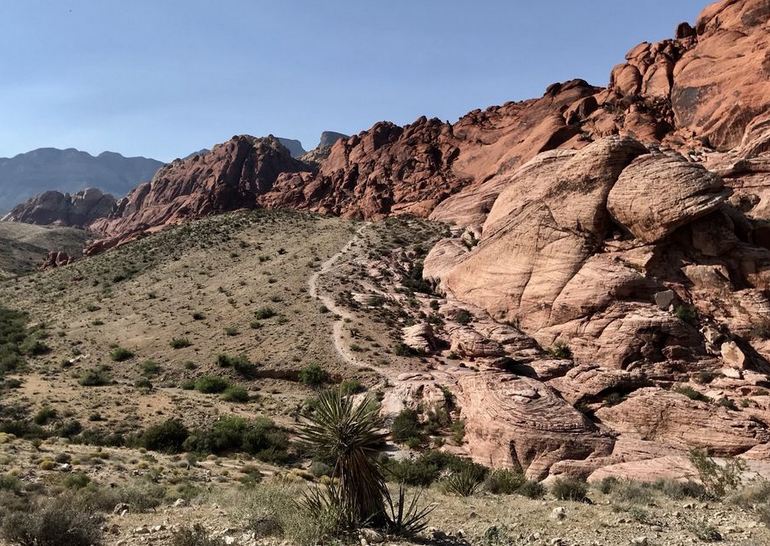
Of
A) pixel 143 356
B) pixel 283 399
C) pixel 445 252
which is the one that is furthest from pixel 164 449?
pixel 445 252

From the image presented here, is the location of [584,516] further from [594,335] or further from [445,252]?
[445,252]

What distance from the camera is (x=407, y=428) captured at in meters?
25.4

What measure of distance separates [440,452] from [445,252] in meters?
24.6

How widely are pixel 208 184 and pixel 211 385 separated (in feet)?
281

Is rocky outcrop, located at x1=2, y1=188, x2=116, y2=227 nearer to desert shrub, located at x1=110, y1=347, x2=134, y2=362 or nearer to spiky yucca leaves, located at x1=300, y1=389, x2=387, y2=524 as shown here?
desert shrub, located at x1=110, y1=347, x2=134, y2=362

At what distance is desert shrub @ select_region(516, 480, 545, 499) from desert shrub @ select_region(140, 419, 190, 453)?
46.7 ft

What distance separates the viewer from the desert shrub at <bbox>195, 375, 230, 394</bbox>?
3086 cm

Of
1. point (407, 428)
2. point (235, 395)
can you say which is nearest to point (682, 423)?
point (407, 428)

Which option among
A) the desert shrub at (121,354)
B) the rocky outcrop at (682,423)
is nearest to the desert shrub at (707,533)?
the rocky outcrop at (682,423)

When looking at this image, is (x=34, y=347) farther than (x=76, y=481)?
Yes

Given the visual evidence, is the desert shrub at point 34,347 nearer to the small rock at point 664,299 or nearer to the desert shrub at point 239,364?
the desert shrub at point 239,364

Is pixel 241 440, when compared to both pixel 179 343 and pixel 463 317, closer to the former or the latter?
pixel 179 343

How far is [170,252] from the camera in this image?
61.5 metres

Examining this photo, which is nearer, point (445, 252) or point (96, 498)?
point (96, 498)
